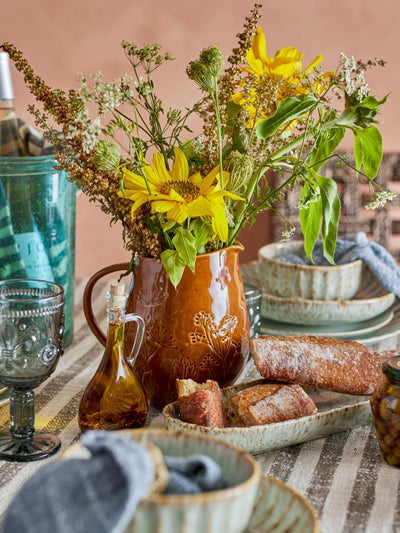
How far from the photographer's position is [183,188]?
0.90 m

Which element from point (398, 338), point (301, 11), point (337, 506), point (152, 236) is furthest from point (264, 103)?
point (301, 11)

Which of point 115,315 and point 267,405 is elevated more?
point 115,315

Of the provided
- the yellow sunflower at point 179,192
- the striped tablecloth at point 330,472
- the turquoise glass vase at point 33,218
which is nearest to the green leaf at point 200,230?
the yellow sunflower at point 179,192

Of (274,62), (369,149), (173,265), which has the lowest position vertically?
(173,265)

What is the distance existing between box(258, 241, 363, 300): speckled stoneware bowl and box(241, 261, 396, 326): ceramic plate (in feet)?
0.17

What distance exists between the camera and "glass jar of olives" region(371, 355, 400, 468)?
0.79 metres

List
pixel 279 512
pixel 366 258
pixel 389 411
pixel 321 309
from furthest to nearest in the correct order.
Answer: pixel 366 258, pixel 321 309, pixel 389 411, pixel 279 512

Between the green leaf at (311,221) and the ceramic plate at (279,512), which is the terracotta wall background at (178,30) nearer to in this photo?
the green leaf at (311,221)

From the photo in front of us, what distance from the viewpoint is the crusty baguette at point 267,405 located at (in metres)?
0.85

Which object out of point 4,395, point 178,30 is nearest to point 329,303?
point 4,395

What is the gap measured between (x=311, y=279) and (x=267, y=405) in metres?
0.52

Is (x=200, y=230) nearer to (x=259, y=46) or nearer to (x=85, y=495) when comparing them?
(x=259, y=46)

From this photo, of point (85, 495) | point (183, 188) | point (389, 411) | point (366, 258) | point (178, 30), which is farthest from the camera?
point (178, 30)

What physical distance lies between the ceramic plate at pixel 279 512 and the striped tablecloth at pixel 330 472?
0.09m
